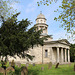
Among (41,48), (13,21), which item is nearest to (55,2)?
(13,21)

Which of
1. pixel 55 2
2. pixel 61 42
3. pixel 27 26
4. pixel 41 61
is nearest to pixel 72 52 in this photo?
pixel 61 42

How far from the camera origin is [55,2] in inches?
388

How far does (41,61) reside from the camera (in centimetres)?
3097

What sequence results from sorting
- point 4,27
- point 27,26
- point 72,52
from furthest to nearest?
point 72,52, point 27,26, point 4,27

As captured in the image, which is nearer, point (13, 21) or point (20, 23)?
point (13, 21)

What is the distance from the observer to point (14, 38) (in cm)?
1190

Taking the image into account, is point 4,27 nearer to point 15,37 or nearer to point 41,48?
point 15,37

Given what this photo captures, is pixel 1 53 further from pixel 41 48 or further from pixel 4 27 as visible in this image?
pixel 41 48

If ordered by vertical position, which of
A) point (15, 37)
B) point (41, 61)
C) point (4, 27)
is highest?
point (4, 27)

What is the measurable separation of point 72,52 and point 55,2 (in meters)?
36.4

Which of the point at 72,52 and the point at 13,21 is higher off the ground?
the point at 13,21

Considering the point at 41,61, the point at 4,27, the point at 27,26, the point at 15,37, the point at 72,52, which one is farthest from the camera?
the point at 72,52

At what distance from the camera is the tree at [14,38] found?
11.9 meters

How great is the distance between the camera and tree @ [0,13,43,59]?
11891 millimetres
